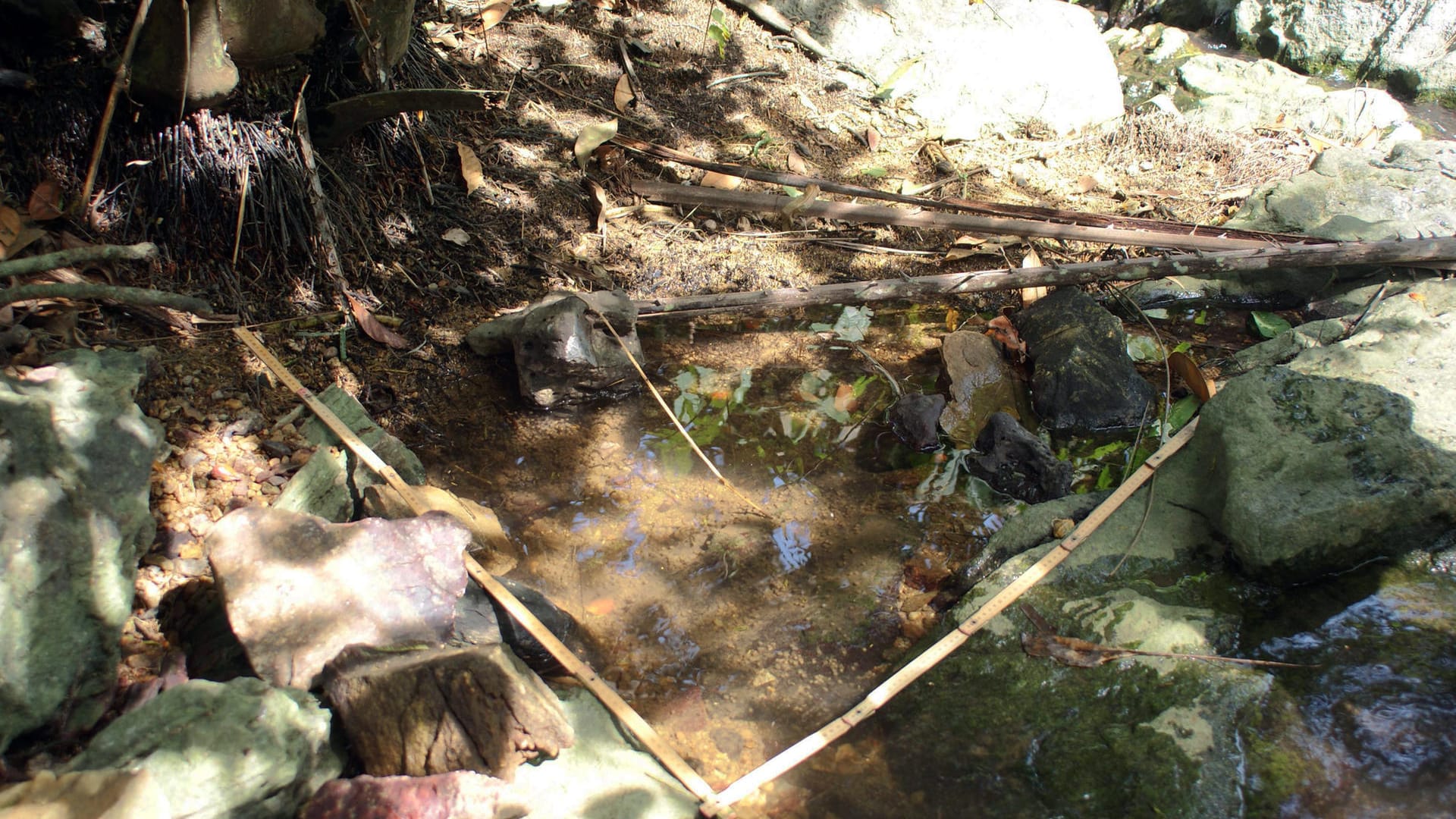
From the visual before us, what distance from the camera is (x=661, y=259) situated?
443 cm

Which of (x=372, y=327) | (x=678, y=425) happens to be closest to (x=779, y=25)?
(x=678, y=425)

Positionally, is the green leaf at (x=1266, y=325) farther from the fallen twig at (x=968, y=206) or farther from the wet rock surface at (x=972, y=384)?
the wet rock surface at (x=972, y=384)

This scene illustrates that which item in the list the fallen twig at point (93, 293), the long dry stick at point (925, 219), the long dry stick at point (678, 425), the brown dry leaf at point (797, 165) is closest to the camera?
the fallen twig at point (93, 293)

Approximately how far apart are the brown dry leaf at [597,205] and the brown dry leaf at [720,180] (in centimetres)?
61

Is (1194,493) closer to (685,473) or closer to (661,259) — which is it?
(685,473)

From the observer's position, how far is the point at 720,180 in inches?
191

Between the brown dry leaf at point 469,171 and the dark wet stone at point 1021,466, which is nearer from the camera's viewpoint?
the dark wet stone at point 1021,466

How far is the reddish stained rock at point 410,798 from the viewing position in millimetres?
1956

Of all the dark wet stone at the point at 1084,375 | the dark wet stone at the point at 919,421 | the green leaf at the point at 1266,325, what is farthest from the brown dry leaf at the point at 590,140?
the green leaf at the point at 1266,325

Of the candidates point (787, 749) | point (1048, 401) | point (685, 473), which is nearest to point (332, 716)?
point (787, 749)

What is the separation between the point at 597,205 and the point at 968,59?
3.19 meters

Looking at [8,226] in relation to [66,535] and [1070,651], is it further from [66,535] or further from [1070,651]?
[1070,651]

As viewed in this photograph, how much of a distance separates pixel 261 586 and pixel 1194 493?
3.06 m

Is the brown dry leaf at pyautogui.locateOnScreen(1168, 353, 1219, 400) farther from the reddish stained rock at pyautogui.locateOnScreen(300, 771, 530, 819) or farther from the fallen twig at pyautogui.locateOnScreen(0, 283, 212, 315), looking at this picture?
the fallen twig at pyautogui.locateOnScreen(0, 283, 212, 315)
